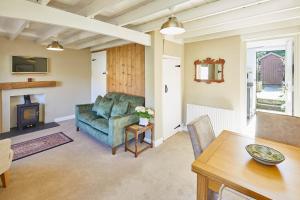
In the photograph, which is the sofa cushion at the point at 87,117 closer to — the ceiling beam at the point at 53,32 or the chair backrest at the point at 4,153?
the chair backrest at the point at 4,153

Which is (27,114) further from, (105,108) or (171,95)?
(171,95)

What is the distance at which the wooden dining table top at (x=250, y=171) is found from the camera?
0.96 meters

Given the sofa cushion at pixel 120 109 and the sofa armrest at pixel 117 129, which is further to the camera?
the sofa cushion at pixel 120 109

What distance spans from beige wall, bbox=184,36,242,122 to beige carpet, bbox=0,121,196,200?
1.24 metres

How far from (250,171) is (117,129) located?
84.6 inches

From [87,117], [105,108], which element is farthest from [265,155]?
[87,117]

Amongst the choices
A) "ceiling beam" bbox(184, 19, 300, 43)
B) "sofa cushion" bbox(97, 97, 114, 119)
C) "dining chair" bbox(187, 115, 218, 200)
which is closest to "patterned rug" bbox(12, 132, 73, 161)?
"sofa cushion" bbox(97, 97, 114, 119)

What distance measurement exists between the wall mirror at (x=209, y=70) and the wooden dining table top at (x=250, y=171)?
217 cm

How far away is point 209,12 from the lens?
2135 millimetres

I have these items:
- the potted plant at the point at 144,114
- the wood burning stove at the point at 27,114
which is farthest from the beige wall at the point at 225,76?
the wood burning stove at the point at 27,114

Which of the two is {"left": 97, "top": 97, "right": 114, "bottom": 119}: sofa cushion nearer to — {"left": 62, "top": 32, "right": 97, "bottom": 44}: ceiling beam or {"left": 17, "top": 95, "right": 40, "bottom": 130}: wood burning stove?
{"left": 62, "top": 32, "right": 97, "bottom": 44}: ceiling beam

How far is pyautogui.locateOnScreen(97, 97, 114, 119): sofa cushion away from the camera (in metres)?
3.56

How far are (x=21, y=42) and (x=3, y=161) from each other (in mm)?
3444

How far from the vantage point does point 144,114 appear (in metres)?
2.99
